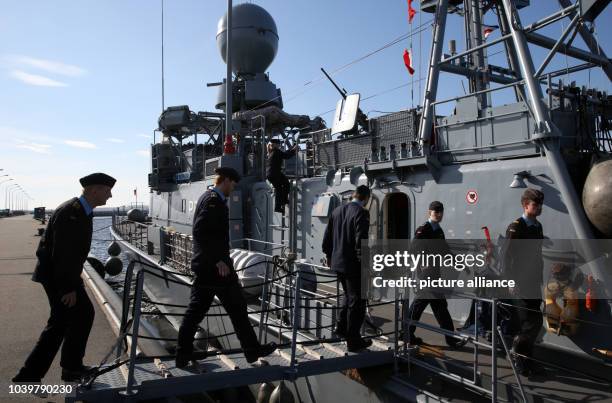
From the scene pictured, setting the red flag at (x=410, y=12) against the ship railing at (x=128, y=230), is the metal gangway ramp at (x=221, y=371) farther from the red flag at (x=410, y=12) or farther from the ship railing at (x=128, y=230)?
the ship railing at (x=128, y=230)

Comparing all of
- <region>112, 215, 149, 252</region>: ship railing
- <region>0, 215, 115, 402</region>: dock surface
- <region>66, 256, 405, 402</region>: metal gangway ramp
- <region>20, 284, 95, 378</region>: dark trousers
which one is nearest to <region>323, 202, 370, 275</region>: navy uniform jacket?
<region>66, 256, 405, 402</region>: metal gangway ramp

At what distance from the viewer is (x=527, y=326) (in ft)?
13.9

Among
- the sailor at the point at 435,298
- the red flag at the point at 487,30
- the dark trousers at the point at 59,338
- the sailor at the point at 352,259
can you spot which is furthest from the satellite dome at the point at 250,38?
the dark trousers at the point at 59,338

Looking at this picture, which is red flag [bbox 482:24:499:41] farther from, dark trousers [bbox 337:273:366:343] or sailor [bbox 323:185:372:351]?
dark trousers [bbox 337:273:366:343]

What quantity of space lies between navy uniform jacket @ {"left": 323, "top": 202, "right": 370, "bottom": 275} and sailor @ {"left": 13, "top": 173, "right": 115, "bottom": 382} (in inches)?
96.4

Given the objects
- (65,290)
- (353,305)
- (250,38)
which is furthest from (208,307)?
(250,38)

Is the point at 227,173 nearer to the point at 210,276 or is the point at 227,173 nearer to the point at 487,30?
the point at 210,276

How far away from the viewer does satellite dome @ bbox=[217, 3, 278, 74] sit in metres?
18.1

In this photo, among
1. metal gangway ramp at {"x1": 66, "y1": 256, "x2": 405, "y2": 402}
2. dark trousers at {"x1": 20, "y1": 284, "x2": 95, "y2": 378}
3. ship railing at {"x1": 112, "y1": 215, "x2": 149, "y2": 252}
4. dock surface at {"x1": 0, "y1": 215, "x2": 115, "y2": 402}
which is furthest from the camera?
ship railing at {"x1": 112, "y1": 215, "x2": 149, "y2": 252}

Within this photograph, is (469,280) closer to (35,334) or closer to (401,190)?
(401,190)

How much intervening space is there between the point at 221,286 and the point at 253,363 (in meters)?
0.91

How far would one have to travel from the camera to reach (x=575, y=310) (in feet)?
15.3

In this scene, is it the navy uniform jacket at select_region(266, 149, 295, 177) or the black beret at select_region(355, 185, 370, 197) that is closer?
the black beret at select_region(355, 185, 370, 197)

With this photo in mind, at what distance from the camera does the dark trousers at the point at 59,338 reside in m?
3.90
